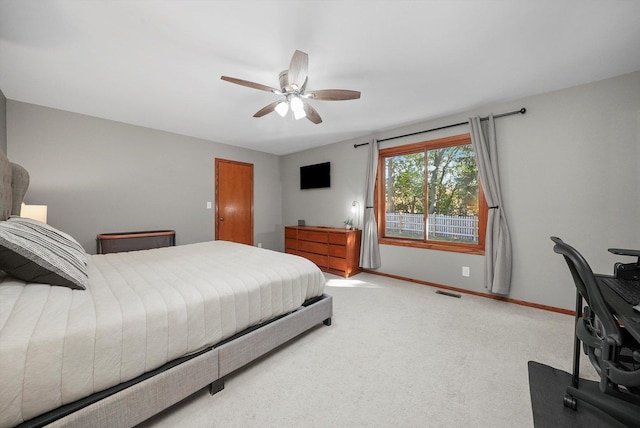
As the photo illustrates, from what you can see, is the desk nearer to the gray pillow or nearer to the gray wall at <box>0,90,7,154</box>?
the gray pillow

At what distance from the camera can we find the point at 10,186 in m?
2.18

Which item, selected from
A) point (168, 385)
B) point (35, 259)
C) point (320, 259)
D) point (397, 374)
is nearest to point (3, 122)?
A: point (35, 259)

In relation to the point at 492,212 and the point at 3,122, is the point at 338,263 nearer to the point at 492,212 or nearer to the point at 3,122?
the point at 492,212

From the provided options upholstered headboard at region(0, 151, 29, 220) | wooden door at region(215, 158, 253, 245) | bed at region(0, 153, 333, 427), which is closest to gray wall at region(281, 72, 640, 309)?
bed at region(0, 153, 333, 427)

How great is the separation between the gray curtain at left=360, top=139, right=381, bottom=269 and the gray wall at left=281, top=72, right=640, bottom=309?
3.65ft

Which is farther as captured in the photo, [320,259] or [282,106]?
[320,259]

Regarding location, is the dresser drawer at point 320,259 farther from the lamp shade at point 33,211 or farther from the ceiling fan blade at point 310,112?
the lamp shade at point 33,211

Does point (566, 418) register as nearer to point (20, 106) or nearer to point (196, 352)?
point (196, 352)

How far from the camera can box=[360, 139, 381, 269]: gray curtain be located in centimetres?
422

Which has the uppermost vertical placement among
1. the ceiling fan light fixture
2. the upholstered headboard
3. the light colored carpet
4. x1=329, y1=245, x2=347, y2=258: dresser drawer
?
the ceiling fan light fixture

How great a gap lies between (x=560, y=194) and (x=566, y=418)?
2.34 m

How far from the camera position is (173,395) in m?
1.34

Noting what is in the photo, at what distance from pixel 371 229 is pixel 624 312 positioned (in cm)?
319

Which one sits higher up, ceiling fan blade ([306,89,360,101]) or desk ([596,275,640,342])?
ceiling fan blade ([306,89,360,101])
